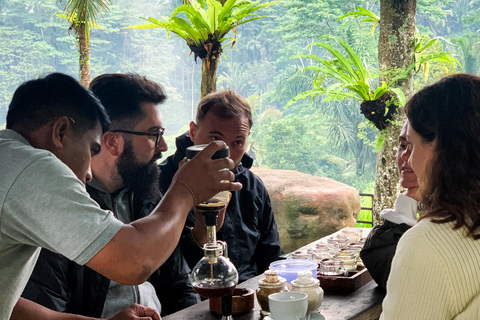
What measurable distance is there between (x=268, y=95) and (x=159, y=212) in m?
30.5

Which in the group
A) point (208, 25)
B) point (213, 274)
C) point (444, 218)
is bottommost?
point (213, 274)

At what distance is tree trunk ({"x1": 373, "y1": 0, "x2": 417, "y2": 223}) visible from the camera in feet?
17.7

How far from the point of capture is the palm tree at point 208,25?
18.9 ft

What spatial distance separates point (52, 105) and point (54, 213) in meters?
0.38

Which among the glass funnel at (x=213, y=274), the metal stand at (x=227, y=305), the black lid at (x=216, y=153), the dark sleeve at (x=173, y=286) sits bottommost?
the dark sleeve at (x=173, y=286)

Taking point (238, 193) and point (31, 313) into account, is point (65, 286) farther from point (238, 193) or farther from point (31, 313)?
point (238, 193)

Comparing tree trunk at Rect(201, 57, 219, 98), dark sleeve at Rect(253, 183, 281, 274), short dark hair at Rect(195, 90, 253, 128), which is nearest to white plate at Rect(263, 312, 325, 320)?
dark sleeve at Rect(253, 183, 281, 274)

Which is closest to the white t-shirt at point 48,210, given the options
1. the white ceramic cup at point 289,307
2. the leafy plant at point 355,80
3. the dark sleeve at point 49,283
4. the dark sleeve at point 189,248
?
the white ceramic cup at point 289,307

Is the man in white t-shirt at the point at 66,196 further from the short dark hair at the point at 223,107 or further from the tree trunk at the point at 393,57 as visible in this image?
the tree trunk at the point at 393,57

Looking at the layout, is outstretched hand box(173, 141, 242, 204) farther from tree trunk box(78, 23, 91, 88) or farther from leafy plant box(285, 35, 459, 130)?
tree trunk box(78, 23, 91, 88)

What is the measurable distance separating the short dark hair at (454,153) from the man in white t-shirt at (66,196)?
1.90ft

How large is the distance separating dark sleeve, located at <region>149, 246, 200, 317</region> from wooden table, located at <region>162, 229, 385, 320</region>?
425mm

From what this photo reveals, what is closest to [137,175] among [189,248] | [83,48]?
[189,248]

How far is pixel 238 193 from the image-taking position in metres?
3.18
